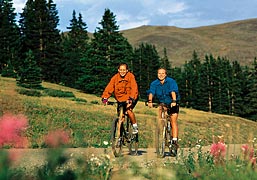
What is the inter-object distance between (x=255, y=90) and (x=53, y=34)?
137 feet

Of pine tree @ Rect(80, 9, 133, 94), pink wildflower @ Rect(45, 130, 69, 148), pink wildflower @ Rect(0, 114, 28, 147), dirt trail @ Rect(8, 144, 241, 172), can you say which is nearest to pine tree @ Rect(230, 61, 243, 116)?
pine tree @ Rect(80, 9, 133, 94)

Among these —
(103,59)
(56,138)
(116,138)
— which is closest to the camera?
(56,138)

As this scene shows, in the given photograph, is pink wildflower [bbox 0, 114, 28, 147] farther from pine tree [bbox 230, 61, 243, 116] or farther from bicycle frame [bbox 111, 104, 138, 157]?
pine tree [bbox 230, 61, 243, 116]

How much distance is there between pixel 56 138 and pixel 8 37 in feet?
235

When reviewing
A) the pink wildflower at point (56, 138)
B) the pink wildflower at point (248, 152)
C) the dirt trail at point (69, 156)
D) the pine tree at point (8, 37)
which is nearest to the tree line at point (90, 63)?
the pine tree at point (8, 37)

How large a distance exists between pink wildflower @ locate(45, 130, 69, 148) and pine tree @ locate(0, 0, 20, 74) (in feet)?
212

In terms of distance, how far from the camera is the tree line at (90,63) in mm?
60469

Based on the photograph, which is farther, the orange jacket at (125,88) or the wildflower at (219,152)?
the orange jacket at (125,88)

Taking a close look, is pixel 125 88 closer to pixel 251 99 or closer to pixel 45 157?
pixel 45 157

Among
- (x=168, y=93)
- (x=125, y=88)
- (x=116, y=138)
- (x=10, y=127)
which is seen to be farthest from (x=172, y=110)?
(x=10, y=127)

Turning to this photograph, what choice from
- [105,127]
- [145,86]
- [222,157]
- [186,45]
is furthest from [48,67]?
[186,45]

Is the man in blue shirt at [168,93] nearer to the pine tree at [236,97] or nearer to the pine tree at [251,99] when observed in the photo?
the pine tree at [236,97]

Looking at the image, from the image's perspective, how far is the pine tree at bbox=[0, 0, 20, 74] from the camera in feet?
228

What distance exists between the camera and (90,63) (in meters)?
61.4
